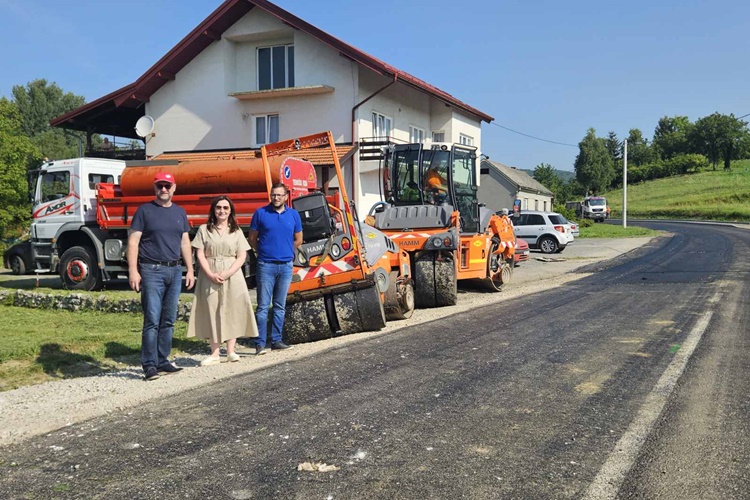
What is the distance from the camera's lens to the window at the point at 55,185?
1564 cm

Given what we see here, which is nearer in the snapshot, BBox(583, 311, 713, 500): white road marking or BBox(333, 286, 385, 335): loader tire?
BBox(583, 311, 713, 500): white road marking

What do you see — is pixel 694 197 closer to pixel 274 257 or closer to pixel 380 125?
pixel 380 125

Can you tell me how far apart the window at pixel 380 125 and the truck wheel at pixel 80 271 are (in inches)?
449

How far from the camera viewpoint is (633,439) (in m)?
4.38

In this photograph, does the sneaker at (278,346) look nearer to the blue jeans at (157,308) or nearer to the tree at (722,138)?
the blue jeans at (157,308)

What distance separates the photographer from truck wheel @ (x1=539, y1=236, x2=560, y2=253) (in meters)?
27.0

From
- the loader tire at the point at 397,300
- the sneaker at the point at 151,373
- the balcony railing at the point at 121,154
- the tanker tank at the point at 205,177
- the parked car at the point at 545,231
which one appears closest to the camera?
the sneaker at the point at 151,373

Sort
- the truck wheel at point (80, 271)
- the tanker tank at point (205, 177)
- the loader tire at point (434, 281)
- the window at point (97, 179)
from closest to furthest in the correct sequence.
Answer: the loader tire at point (434, 281), the tanker tank at point (205, 177), the truck wheel at point (80, 271), the window at point (97, 179)

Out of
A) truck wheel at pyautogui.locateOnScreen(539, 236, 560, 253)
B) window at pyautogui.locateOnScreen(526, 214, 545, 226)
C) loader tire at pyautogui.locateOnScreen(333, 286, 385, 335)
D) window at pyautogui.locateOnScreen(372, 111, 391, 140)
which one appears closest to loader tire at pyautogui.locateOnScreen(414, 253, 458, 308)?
loader tire at pyautogui.locateOnScreen(333, 286, 385, 335)

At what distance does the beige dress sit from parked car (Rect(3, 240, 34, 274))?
619 inches

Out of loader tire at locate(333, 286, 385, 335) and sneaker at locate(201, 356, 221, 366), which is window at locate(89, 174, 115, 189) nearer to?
loader tire at locate(333, 286, 385, 335)

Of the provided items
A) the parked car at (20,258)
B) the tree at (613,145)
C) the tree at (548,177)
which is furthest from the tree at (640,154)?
the parked car at (20,258)

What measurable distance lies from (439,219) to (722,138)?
105 m

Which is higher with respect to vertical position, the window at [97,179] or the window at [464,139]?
the window at [464,139]
